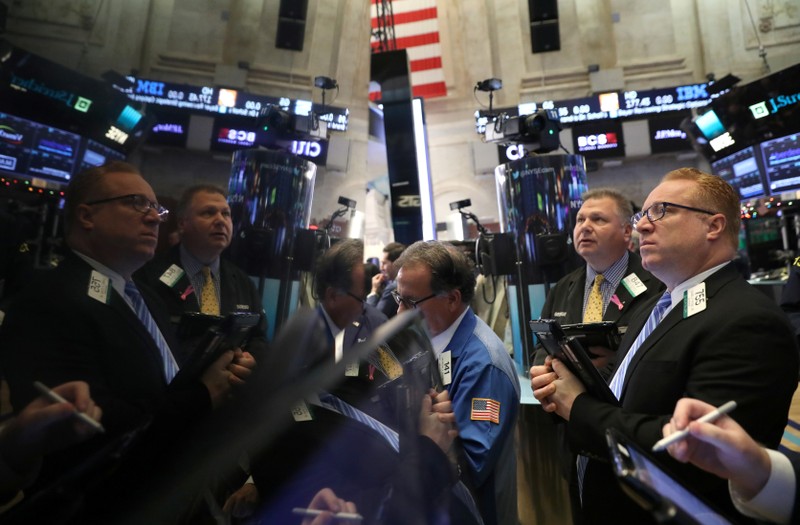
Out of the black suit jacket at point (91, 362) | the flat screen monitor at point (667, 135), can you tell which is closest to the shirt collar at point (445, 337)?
the flat screen monitor at point (667, 135)

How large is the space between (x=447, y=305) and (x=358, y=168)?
0.92 metres

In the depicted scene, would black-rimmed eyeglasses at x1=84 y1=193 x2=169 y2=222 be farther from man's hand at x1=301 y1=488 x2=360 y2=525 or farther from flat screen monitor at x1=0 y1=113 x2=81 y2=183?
man's hand at x1=301 y1=488 x2=360 y2=525

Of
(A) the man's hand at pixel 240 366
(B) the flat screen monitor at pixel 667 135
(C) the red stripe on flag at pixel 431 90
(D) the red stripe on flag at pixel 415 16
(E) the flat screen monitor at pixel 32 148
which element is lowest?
(A) the man's hand at pixel 240 366

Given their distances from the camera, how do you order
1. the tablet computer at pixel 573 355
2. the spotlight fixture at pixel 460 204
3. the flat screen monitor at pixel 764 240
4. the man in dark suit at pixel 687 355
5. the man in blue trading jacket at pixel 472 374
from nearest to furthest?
the tablet computer at pixel 573 355 → the man in dark suit at pixel 687 355 → the flat screen monitor at pixel 764 240 → the man in blue trading jacket at pixel 472 374 → the spotlight fixture at pixel 460 204

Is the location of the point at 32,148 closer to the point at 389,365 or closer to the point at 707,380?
the point at 389,365

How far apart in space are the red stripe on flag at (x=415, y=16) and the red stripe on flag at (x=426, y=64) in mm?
123

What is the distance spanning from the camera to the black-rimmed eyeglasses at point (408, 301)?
1406 mm

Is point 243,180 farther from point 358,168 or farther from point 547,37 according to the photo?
point 547,37

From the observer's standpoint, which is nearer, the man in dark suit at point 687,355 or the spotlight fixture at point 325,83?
the spotlight fixture at point 325,83

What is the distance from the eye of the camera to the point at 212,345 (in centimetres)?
46

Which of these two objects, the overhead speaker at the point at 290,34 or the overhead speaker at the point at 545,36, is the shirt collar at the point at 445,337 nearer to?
the overhead speaker at the point at 545,36

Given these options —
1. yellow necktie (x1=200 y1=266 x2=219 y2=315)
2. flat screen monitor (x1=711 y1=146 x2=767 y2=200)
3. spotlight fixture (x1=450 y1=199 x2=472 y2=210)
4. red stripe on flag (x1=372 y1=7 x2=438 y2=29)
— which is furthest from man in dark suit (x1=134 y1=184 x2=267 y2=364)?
spotlight fixture (x1=450 y1=199 x2=472 y2=210)

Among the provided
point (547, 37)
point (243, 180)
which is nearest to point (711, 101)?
point (547, 37)

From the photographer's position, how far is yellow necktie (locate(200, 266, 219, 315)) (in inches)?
22.3
